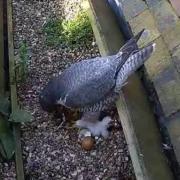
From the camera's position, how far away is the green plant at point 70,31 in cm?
411

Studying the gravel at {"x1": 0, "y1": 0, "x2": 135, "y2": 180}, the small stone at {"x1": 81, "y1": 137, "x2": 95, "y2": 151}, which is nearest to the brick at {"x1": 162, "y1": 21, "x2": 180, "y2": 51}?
the gravel at {"x1": 0, "y1": 0, "x2": 135, "y2": 180}

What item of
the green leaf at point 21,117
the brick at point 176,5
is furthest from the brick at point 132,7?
the green leaf at point 21,117

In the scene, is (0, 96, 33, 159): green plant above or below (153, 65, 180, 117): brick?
above

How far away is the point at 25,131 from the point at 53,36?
1.17 meters

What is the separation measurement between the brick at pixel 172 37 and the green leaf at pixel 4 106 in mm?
1231

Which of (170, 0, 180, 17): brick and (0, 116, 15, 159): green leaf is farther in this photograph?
(0, 116, 15, 159): green leaf

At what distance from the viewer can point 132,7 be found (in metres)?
3.29

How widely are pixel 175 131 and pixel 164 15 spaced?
0.80 metres

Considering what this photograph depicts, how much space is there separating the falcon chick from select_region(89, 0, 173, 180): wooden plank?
112 mm

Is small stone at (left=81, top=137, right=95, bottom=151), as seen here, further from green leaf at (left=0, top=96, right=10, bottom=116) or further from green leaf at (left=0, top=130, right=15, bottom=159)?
green leaf at (left=0, top=96, right=10, bottom=116)

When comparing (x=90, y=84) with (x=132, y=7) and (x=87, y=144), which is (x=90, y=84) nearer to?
(x=87, y=144)

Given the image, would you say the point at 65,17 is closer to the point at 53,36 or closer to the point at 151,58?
the point at 53,36

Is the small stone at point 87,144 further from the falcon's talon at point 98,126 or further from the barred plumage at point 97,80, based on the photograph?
the barred plumage at point 97,80

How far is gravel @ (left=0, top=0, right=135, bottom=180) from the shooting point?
3092 mm
